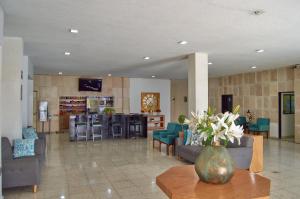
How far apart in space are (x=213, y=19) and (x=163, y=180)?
2967 mm

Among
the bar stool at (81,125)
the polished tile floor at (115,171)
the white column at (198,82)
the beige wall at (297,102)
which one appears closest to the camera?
the polished tile floor at (115,171)

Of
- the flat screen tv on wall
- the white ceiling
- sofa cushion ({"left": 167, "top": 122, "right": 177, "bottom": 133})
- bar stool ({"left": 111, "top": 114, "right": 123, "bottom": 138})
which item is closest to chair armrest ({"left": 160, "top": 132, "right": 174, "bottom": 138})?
sofa cushion ({"left": 167, "top": 122, "right": 177, "bottom": 133})

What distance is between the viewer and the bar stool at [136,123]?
10328 mm

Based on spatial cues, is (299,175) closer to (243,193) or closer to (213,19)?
(213,19)

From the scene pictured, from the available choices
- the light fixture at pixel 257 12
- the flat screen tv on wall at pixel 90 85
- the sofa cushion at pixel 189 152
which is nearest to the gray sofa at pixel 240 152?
the sofa cushion at pixel 189 152

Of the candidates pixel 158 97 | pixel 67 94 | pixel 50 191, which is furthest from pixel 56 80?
pixel 50 191

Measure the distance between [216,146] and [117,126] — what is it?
27.7 feet

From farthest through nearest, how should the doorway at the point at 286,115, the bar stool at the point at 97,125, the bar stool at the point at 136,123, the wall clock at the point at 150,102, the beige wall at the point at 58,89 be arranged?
the wall clock at the point at 150,102
the beige wall at the point at 58,89
the bar stool at the point at 136,123
the doorway at the point at 286,115
the bar stool at the point at 97,125

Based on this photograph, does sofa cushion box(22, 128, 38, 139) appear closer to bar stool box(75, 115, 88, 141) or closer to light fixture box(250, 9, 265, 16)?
bar stool box(75, 115, 88, 141)

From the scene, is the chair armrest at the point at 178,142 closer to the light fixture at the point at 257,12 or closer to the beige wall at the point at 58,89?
the light fixture at the point at 257,12

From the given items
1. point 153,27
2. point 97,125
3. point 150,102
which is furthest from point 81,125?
point 153,27

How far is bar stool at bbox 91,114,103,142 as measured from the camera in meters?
9.72

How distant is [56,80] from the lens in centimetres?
1212

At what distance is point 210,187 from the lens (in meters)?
1.96
